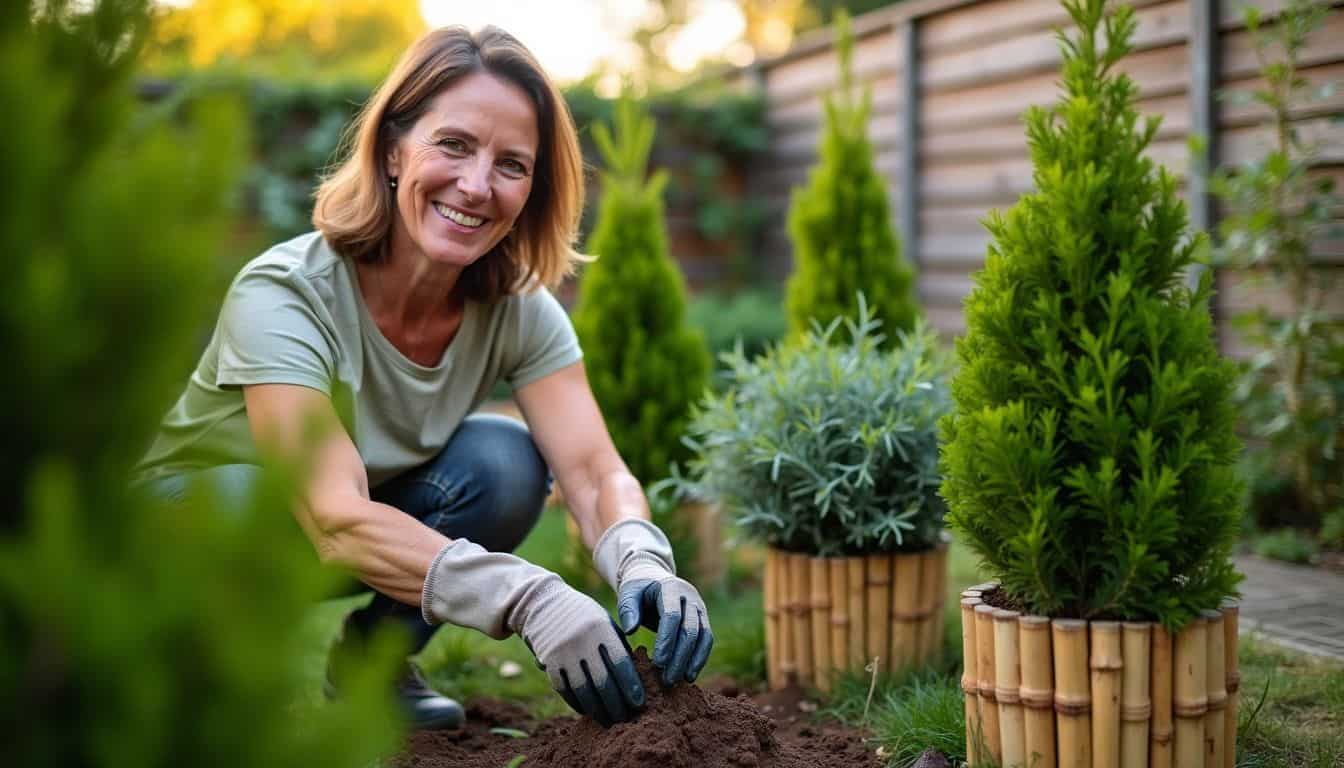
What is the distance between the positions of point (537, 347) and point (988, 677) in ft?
4.59

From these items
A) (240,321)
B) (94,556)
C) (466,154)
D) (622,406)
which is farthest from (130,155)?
(622,406)

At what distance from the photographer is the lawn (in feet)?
7.82

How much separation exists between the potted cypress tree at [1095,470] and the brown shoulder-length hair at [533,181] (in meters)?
1.12

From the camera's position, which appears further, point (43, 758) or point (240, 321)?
point (240, 321)

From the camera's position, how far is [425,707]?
2826 mm

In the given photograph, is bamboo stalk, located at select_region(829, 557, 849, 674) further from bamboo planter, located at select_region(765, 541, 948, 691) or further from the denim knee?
the denim knee

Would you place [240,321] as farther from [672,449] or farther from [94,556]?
[672,449]

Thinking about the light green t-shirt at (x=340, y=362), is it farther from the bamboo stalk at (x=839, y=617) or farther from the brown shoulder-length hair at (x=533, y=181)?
the bamboo stalk at (x=839, y=617)

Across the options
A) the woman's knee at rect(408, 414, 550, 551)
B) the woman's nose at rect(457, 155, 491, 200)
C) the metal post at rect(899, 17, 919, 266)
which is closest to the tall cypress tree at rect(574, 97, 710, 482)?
the woman's knee at rect(408, 414, 550, 551)

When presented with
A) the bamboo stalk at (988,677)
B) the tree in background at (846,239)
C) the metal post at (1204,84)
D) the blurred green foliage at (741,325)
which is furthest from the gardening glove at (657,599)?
the blurred green foliage at (741,325)

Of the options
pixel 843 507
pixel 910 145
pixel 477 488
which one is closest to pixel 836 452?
pixel 843 507

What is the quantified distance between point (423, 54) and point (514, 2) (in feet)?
50.5

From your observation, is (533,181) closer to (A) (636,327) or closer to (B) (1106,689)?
(A) (636,327)

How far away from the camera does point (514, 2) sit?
677 inches
